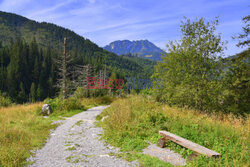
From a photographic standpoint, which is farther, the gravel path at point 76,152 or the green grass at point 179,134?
the gravel path at point 76,152

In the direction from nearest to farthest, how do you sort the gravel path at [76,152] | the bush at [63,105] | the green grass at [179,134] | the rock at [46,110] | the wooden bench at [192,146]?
the wooden bench at [192,146] → the green grass at [179,134] → the gravel path at [76,152] → the rock at [46,110] → the bush at [63,105]

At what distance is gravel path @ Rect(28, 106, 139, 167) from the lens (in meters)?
4.68

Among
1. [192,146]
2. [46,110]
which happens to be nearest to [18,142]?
[192,146]

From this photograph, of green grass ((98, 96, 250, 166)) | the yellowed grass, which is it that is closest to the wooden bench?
green grass ((98, 96, 250, 166))

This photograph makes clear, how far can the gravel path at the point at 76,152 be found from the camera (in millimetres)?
4676

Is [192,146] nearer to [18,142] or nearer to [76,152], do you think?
[76,152]

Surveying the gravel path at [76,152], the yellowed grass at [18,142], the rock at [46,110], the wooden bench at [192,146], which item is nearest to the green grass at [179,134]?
the wooden bench at [192,146]

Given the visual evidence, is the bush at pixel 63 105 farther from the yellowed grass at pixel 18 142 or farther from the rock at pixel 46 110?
the yellowed grass at pixel 18 142

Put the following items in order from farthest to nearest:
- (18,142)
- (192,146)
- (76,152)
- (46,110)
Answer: (46,110)
(18,142)
(76,152)
(192,146)

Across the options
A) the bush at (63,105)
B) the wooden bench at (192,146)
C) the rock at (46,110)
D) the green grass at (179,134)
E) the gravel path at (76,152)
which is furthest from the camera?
the bush at (63,105)

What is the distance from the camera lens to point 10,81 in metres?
88.1

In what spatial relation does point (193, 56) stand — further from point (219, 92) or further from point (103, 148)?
point (103, 148)

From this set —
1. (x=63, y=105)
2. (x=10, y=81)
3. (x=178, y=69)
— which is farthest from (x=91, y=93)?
(x=10, y=81)

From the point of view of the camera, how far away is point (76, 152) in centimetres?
556
